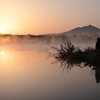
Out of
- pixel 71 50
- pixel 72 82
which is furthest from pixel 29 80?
pixel 71 50

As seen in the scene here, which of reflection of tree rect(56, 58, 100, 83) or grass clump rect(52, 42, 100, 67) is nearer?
reflection of tree rect(56, 58, 100, 83)

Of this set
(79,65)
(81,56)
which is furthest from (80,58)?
(79,65)

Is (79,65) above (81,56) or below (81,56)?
below

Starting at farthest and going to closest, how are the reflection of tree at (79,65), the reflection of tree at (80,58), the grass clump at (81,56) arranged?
1. the grass clump at (81,56)
2. the reflection of tree at (80,58)
3. the reflection of tree at (79,65)

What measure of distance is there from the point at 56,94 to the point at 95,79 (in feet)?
8.78

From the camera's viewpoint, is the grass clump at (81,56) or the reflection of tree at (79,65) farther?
the grass clump at (81,56)

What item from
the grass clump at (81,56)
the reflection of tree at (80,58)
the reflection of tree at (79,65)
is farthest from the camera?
the grass clump at (81,56)

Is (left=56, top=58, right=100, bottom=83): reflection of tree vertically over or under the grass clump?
under

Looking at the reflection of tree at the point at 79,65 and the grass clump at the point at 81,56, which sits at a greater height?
the grass clump at the point at 81,56

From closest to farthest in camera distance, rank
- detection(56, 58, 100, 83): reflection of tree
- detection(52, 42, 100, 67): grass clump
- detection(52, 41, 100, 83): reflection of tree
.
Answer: detection(56, 58, 100, 83): reflection of tree < detection(52, 41, 100, 83): reflection of tree < detection(52, 42, 100, 67): grass clump

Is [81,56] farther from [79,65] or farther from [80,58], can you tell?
[79,65]

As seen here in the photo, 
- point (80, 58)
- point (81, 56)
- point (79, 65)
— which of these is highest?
point (81, 56)

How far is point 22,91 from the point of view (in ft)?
22.6

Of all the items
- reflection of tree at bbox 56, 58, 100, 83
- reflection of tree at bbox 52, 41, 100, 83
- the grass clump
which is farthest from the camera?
the grass clump
